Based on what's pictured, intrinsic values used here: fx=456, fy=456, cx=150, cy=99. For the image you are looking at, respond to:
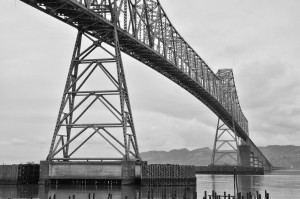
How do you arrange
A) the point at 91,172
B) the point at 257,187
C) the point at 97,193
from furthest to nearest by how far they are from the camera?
the point at 257,187 < the point at 91,172 < the point at 97,193

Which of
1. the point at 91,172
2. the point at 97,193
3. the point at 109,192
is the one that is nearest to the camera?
the point at 97,193

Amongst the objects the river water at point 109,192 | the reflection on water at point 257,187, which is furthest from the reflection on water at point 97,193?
the reflection on water at point 257,187

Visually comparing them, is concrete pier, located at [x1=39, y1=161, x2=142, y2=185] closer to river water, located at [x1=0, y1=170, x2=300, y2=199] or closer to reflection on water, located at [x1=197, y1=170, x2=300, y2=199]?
river water, located at [x1=0, y1=170, x2=300, y2=199]

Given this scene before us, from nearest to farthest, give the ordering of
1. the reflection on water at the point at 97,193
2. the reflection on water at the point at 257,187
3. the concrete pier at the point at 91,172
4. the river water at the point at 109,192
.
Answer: the reflection on water at the point at 97,193 → the river water at the point at 109,192 → the concrete pier at the point at 91,172 → the reflection on water at the point at 257,187

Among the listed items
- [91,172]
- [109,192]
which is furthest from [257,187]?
[109,192]

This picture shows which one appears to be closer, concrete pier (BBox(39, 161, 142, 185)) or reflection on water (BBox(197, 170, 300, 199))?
concrete pier (BBox(39, 161, 142, 185))

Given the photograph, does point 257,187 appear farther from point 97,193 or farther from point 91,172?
point 97,193

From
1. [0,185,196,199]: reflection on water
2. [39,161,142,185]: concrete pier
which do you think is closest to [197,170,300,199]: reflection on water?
[0,185,196,199]: reflection on water

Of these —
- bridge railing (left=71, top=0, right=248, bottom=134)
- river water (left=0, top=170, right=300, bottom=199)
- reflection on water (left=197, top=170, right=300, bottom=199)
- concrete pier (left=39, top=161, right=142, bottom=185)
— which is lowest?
reflection on water (left=197, top=170, right=300, bottom=199)

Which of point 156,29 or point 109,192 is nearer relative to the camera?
point 109,192

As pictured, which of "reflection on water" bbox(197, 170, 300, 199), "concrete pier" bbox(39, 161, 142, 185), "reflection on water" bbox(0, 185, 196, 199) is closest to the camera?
"reflection on water" bbox(0, 185, 196, 199)

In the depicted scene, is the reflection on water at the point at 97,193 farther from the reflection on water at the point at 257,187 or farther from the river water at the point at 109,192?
the reflection on water at the point at 257,187

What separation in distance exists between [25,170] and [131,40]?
18.4 meters

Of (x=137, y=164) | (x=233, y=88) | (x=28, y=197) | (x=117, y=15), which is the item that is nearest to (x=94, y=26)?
(x=117, y=15)
